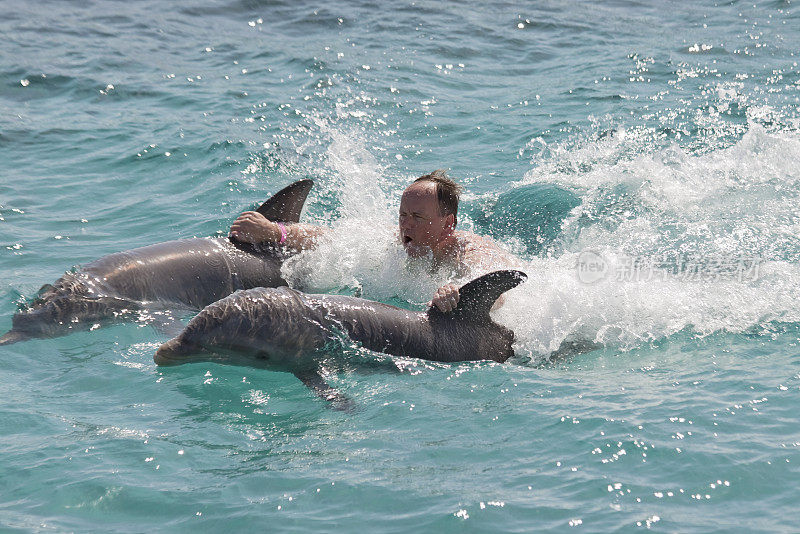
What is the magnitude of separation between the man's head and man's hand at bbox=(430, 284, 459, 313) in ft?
4.81

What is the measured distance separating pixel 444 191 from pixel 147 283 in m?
2.79

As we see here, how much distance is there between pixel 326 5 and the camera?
72.0 ft

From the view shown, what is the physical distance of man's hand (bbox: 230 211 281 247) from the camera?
8.24 meters

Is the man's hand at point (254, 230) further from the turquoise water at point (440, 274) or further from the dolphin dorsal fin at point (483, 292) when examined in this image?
the dolphin dorsal fin at point (483, 292)

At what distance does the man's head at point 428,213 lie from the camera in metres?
8.09

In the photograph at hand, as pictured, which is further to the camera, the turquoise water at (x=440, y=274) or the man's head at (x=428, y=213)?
the man's head at (x=428, y=213)

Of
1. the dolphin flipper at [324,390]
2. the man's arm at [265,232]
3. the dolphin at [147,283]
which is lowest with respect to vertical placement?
the dolphin flipper at [324,390]

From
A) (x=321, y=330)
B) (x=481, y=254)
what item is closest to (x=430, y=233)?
(x=481, y=254)

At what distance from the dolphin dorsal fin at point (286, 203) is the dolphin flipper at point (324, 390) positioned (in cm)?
252

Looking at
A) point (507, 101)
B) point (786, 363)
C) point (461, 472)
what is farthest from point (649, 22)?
point (461, 472)

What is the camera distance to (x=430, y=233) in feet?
27.2

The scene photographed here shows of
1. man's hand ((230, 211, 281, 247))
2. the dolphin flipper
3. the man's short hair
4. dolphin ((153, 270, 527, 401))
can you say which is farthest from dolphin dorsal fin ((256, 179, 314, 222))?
the dolphin flipper

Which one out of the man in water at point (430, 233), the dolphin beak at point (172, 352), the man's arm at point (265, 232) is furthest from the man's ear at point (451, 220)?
the dolphin beak at point (172, 352)

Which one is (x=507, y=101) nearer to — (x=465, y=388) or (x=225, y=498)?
(x=465, y=388)
